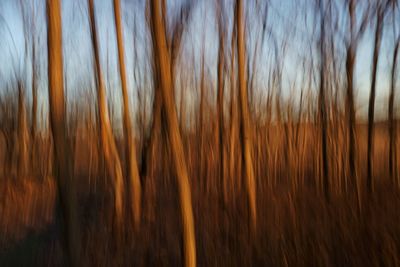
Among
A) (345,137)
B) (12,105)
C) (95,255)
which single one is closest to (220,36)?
(345,137)

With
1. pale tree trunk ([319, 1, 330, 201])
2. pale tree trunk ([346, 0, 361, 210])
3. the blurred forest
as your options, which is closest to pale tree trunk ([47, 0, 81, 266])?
the blurred forest

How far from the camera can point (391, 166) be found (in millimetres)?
Answer: 6688

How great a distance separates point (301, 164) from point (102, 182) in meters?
3.66

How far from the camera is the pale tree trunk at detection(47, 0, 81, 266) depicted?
2613mm

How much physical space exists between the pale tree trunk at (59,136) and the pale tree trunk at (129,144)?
270 centimetres

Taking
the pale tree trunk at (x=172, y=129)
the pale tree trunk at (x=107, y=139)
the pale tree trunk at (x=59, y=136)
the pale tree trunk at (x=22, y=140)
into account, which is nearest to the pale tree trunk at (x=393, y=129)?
the pale tree trunk at (x=107, y=139)

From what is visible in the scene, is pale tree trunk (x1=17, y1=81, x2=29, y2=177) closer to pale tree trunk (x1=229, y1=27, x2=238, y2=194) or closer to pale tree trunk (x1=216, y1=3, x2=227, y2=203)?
pale tree trunk (x1=216, y1=3, x2=227, y2=203)

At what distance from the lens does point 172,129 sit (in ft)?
8.24

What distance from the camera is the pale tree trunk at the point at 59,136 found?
2613 millimetres

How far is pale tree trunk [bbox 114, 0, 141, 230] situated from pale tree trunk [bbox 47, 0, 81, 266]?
270cm

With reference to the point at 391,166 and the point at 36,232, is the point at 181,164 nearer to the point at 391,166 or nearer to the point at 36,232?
the point at 36,232

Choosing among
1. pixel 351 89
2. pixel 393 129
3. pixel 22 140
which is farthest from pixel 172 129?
pixel 22 140

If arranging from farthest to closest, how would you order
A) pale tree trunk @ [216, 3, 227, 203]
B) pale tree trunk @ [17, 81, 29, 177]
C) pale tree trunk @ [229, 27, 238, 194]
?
1. pale tree trunk @ [17, 81, 29, 177]
2. pale tree trunk @ [229, 27, 238, 194]
3. pale tree trunk @ [216, 3, 227, 203]

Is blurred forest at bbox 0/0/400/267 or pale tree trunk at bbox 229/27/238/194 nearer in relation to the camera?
blurred forest at bbox 0/0/400/267
